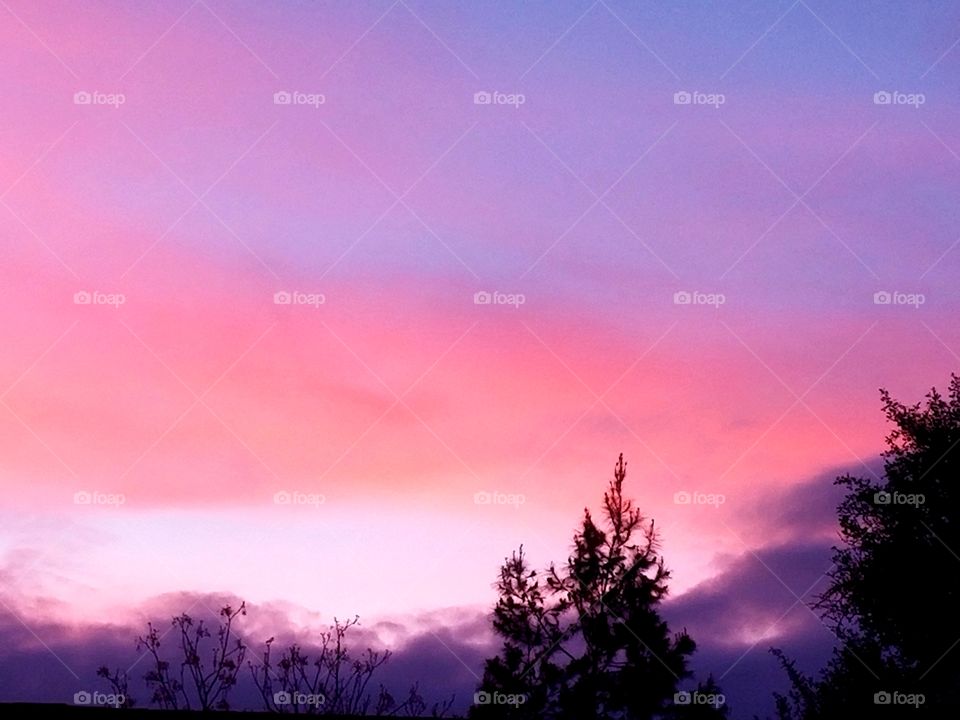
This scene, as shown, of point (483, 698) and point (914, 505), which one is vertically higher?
point (914, 505)

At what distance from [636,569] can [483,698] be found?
17.2 feet

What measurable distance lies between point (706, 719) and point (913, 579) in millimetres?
6388

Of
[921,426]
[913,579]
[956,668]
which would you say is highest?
[921,426]

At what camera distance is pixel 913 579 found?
2838 cm

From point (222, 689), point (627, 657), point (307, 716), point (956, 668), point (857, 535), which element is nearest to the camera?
point (307, 716)

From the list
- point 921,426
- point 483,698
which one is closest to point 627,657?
point 483,698

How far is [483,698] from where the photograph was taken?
30547 millimetres

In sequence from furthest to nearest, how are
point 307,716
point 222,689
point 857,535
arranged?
point 857,535
point 222,689
point 307,716

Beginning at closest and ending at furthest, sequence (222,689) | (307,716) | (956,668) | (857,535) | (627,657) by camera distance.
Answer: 1. (307,716)
2. (222,689)
3. (956,668)
4. (857,535)
5. (627,657)

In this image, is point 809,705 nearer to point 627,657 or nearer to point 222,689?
point 627,657

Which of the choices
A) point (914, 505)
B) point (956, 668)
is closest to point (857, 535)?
point (914, 505)

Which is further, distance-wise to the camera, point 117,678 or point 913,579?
point 913,579

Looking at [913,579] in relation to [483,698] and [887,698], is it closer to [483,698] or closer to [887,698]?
[887,698]

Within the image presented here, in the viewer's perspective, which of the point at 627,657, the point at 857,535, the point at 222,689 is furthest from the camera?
the point at 627,657
